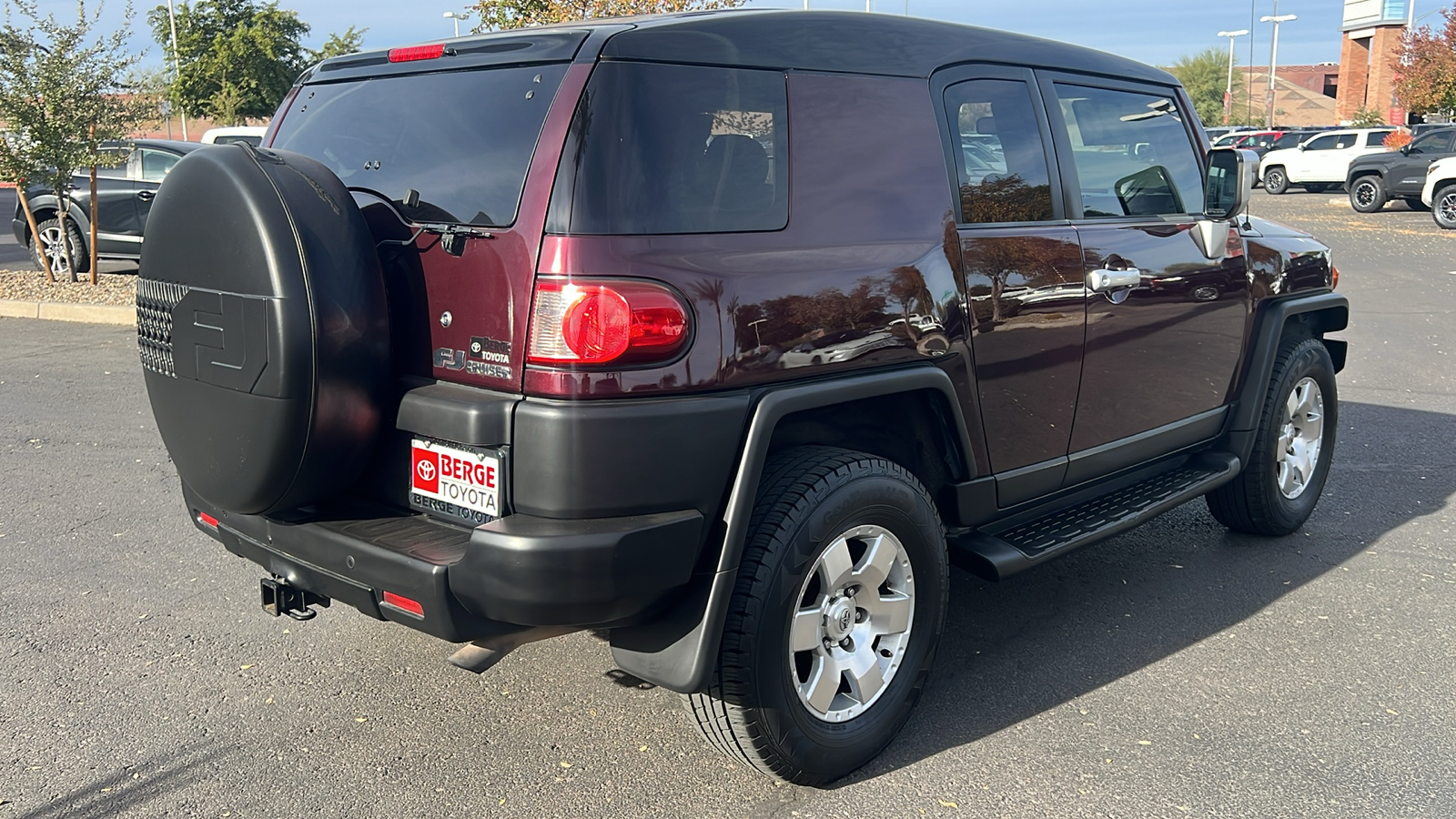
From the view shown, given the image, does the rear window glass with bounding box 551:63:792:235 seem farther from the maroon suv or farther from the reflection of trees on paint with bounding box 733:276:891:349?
the reflection of trees on paint with bounding box 733:276:891:349

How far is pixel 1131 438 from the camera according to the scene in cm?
425

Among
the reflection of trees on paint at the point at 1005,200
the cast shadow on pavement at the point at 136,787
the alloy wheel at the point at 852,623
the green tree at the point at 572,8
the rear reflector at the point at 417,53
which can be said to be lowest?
the cast shadow on pavement at the point at 136,787

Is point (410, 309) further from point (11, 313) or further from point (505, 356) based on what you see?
point (11, 313)

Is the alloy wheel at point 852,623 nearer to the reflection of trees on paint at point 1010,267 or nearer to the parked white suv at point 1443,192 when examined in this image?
the reflection of trees on paint at point 1010,267

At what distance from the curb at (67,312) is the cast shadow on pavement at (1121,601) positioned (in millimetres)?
8952

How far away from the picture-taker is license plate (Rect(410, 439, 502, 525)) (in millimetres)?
2727

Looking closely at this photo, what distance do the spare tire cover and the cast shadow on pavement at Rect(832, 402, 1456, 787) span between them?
166 cm

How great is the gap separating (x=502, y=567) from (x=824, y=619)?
0.95 m

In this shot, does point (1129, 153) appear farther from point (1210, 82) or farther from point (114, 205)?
point (1210, 82)

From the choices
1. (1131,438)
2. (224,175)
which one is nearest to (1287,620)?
(1131,438)

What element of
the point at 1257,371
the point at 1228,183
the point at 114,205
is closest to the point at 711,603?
the point at 1228,183

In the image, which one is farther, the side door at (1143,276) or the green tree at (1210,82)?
the green tree at (1210,82)

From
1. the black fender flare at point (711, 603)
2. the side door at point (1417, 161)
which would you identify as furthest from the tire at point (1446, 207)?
the black fender flare at point (711, 603)

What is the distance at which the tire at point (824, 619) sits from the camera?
9.52 ft
